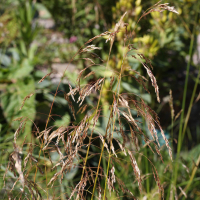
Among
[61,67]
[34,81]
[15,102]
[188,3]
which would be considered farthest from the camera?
[61,67]

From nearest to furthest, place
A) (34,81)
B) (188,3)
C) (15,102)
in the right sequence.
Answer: (15,102), (34,81), (188,3)

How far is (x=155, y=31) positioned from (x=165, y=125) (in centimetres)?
79

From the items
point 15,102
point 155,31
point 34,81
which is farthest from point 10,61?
point 155,31

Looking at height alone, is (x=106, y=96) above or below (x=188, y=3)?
below

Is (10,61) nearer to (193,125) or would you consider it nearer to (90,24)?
(90,24)

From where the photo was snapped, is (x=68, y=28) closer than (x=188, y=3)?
No

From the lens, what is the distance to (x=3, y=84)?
1.64 meters

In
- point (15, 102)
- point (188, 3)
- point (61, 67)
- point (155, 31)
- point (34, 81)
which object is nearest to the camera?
point (15, 102)

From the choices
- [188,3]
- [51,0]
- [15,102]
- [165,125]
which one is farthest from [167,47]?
[15,102]

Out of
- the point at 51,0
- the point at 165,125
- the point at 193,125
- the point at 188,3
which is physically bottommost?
the point at 193,125

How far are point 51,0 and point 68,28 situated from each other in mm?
289

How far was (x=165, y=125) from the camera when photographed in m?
1.87

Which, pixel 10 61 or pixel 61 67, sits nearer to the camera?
pixel 10 61

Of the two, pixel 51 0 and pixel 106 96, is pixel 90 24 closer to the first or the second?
pixel 51 0
